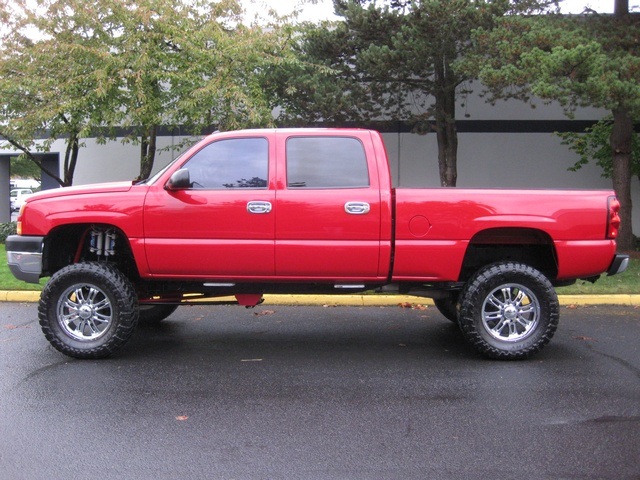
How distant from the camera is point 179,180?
5.80 metres

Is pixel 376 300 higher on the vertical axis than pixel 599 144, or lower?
lower

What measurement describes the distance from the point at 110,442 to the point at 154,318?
3683mm

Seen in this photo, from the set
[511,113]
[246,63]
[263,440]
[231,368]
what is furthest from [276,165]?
[511,113]

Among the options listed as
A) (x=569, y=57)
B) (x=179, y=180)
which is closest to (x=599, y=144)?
(x=569, y=57)

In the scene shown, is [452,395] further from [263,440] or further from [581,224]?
[581,224]

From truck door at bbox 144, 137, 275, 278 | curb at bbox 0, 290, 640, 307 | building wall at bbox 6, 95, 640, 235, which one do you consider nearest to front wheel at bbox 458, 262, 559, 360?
truck door at bbox 144, 137, 275, 278

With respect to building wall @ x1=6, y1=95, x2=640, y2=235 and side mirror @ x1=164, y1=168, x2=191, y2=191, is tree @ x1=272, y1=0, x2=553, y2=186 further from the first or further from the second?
side mirror @ x1=164, y1=168, x2=191, y2=191

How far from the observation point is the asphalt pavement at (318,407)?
3.80 metres

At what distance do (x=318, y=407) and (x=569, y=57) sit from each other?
7.45 metres

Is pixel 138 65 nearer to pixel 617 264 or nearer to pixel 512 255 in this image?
pixel 512 255

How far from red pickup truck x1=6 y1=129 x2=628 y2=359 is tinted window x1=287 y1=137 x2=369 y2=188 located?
0.01 m

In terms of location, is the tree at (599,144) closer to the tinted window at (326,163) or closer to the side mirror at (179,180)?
the tinted window at (326,163)

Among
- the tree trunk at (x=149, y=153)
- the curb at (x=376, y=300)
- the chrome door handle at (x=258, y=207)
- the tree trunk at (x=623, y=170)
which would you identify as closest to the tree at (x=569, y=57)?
the tree trunk at (x=623, y=170)

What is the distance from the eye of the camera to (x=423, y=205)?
5.83 metres
